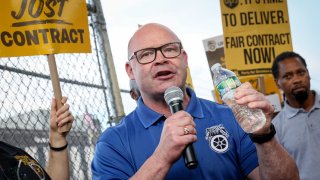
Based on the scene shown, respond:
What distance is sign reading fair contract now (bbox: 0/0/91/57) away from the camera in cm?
291

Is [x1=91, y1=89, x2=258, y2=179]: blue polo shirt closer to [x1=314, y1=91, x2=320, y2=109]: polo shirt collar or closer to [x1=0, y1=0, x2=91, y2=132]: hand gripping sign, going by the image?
[x1=0, y1=0, x2=91, y2=132]: hand gripping sign

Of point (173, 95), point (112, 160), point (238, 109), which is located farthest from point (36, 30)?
point (238, 109)

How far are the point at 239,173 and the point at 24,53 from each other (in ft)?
5.38

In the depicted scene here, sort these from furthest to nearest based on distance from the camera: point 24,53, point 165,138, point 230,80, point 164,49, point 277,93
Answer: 1. point 277,93
2. point 24,53
3. point 164,49
4. point 230,80
5. point 165,138

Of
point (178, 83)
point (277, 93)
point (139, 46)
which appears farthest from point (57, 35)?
point (277, 93)

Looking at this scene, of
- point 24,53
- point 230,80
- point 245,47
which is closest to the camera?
point 230,80

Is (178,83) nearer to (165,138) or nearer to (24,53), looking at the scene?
(165,138)

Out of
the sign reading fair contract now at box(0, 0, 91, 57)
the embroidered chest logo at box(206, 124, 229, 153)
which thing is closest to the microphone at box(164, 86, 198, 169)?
the embroidered chest logo at box(206, 124, 229, 153)

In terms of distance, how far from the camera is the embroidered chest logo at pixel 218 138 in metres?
2.37

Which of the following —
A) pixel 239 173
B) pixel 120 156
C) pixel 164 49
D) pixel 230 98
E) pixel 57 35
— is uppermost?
pixel 57 35

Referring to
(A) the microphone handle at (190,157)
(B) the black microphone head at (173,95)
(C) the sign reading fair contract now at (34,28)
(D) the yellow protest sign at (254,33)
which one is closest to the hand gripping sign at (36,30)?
(C) the sign reading fair contract now at (34,28)

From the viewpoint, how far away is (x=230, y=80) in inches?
83.8

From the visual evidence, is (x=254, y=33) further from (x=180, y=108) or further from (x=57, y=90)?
(x=180, y=108)

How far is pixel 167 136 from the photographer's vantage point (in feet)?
6.53
